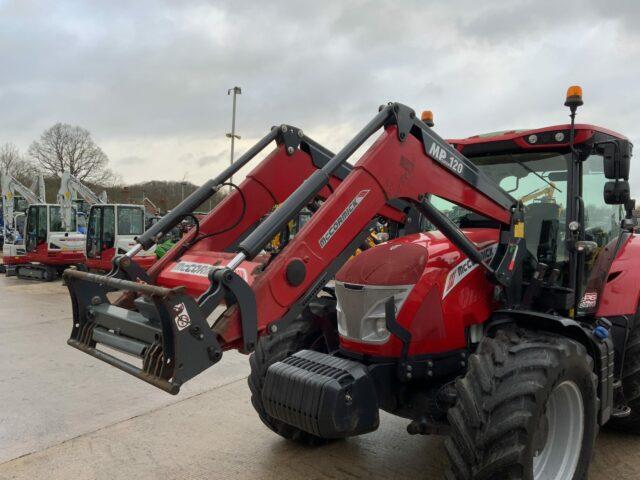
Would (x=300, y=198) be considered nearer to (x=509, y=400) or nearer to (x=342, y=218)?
(x=342, y=218)

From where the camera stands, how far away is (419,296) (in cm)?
311

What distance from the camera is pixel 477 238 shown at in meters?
3.57

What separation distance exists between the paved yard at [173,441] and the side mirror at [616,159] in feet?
6.56

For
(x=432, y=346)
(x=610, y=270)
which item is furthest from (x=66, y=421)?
(x=610, y=270)

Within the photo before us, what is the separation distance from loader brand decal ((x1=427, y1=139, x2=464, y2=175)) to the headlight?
2.45 feet

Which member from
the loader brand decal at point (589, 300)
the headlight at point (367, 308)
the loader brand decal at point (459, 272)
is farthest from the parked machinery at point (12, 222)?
the loader brand decal at point (589, 300)

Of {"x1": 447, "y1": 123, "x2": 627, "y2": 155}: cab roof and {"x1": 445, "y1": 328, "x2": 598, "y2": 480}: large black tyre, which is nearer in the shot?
{"x1": 445, "y1": 328, "x2": 598, "y2": 480}: large black tyre

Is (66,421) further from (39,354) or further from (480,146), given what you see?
(480,146)

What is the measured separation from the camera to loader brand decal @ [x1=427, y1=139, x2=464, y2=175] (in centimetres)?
304

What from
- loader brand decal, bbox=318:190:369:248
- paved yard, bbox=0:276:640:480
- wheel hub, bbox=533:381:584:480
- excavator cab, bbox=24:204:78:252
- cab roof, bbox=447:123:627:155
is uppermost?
cab roof, bbox=447:123:627:155

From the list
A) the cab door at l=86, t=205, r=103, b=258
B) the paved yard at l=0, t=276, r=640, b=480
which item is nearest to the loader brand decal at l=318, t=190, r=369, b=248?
the paved yard at l=0, t=276, r=640, b=480

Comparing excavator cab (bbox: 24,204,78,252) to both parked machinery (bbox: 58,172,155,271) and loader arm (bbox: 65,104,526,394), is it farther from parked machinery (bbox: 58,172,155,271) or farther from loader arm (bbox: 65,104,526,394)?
loader arm (bbox: 65,104,526,394)

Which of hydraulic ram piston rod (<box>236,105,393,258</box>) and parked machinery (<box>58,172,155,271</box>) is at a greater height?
hydraulic ram piston rod (<box>236,105,393,258</box>)

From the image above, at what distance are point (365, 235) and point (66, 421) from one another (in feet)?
10.8
